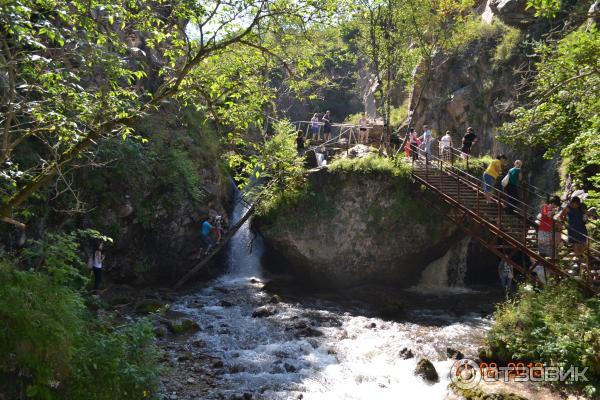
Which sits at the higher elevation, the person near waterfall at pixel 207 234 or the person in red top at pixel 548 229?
the person in red top at pixel 548 229

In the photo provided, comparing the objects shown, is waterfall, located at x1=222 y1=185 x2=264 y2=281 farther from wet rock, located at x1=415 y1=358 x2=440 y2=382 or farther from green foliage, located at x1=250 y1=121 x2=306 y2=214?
wet rock, located at x1=415 y1=358 x2=440 y2=382

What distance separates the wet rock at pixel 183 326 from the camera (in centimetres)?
1384

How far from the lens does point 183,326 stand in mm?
13984

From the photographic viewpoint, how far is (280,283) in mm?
20438

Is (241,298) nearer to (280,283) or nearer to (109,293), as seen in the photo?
(280,283)

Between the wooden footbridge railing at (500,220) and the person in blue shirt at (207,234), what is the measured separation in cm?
872

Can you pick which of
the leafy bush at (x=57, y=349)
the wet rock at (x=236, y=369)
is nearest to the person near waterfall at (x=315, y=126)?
the wet rock at (x=236, y=369)

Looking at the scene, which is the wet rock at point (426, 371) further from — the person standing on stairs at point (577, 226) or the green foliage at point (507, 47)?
the green foliage at point (507, 47)

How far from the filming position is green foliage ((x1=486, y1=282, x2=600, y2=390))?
32.2 feet

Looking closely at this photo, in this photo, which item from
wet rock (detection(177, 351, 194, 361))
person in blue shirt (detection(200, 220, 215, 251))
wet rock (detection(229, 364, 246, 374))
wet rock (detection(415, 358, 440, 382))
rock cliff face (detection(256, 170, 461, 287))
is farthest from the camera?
person in blue shirt (detection(200, 220, 215, 251))

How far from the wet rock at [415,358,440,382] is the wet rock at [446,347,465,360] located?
1130mm

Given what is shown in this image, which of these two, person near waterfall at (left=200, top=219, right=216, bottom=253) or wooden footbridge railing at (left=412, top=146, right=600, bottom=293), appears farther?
person near waterfall at (left=200, top=219, right=216, bottom=253)

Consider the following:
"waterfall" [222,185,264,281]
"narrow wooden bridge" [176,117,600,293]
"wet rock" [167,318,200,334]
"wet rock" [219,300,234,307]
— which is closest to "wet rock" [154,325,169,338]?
"wet rock" [167,318,200,334]

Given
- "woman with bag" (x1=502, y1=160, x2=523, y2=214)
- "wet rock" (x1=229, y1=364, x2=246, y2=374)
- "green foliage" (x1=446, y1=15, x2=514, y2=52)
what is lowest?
"wet rock" (x1=229, y1=364, x2=246, y2=374)
